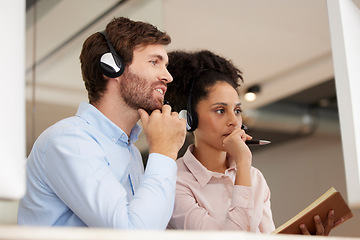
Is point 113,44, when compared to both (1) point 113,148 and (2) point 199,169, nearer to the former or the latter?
(1) point 113,148

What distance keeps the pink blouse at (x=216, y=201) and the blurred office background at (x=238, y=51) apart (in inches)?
8.0

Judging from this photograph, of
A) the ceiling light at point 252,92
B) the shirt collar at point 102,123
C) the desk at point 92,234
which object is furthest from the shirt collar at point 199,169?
the ceiling light at point 252,92

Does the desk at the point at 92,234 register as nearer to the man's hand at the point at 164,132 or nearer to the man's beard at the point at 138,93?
the man's hand at the point at 164,132

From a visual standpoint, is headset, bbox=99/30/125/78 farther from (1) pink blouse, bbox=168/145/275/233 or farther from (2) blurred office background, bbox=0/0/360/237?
(2) blurred office background, bbox=0/0/360/237

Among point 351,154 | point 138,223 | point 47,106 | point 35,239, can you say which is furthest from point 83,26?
point 35,239

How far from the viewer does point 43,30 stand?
2.80 m

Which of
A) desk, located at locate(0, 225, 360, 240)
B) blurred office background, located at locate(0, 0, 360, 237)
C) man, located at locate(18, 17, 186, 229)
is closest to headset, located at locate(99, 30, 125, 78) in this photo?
man, located at locate(18, 17, 186, 229)

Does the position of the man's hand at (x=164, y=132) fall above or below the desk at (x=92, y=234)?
above

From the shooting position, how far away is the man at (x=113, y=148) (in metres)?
1.07

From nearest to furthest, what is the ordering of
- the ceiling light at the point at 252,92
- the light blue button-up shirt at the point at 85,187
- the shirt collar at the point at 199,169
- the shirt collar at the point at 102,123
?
the light blue button-up shirt at the point at 85,187 < the shirt collar at the point at 102,123 < the shirt collar at the point at 199,169 < the ceiling light at the point at 252,92

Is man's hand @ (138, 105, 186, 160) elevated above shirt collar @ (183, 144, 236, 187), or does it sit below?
above

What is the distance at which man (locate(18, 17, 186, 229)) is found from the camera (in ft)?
3.51

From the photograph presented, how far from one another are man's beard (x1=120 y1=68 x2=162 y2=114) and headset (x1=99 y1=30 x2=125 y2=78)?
0.15ft

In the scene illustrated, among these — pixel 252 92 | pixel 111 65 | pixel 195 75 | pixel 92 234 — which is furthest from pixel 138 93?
pixel 252 92
